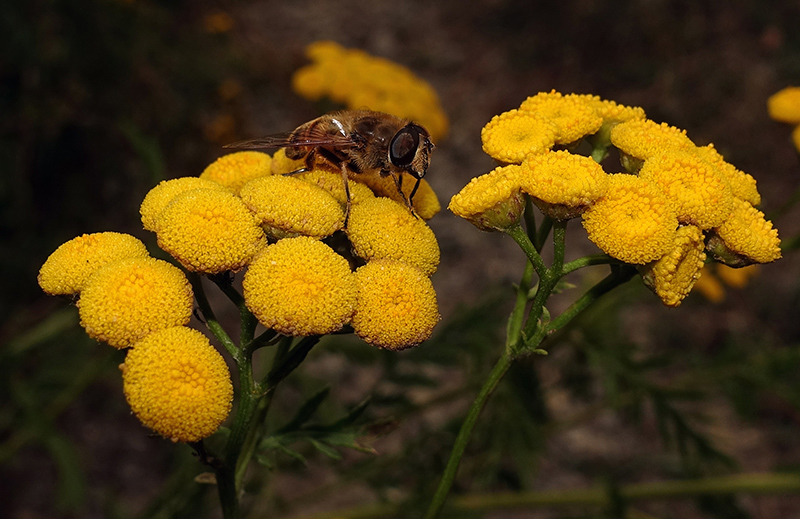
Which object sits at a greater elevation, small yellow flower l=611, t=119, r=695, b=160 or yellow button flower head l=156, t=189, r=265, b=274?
small yellow flower l=611, t=119, r=695, b=160

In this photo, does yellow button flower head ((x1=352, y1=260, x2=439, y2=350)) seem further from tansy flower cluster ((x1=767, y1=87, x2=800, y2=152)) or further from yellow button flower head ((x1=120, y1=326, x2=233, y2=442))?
tansy flower cluster ((x1=767, y1=87, x2=800, y2=152))

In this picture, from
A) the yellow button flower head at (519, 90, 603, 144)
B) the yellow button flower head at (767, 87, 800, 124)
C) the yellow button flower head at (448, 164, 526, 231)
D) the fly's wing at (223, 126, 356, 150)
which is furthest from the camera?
the yellow button flower head at (767, 87, 800, 124)

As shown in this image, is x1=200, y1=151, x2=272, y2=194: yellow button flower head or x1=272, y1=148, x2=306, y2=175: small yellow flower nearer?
x1=200, y1=151, x2=272, y2=194: yellow button flower head

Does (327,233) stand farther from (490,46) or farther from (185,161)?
A: (490,46)

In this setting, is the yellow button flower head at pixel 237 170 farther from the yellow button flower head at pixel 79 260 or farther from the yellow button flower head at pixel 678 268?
the yellow button flower head at pixel 678 268

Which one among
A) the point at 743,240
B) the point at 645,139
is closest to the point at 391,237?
the point at 645,139

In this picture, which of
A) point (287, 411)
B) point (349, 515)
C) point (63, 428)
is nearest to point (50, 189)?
point (63, 428)

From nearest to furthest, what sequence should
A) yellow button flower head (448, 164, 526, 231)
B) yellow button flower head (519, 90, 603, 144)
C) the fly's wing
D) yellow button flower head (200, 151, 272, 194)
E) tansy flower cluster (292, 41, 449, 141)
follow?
A: yellow button flower head (448, 164, 526, 231) → yellow button flower head (519, 90, 603, 144) → yellow button flower head (200, 151, 272, 194) → the fly's wing → tansy flower cluster (292, 41, 449, 141)

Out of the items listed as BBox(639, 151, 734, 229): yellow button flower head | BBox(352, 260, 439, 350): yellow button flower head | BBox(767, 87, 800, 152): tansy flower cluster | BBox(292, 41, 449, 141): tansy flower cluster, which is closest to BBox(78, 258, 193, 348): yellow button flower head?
BBox(352, 260, 439, 350): yellow button flower head
